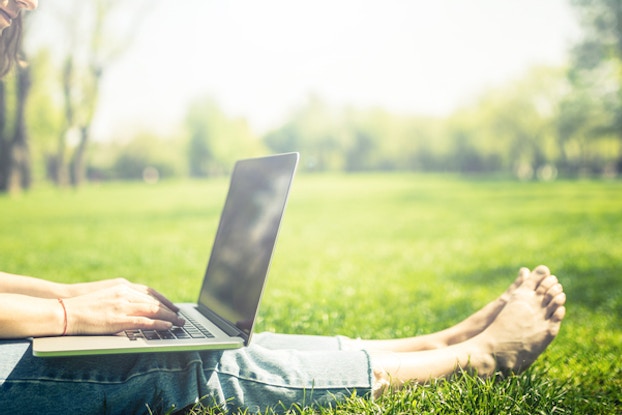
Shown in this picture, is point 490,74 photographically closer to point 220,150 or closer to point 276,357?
point 220,150

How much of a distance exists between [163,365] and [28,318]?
429 mm

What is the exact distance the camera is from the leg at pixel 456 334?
2545 mm

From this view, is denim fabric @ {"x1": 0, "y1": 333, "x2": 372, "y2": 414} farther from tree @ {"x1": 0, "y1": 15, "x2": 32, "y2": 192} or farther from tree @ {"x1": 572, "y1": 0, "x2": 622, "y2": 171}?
tree @ {"x1": 572, "y1": 0, "x2": 622, "y2": 171}

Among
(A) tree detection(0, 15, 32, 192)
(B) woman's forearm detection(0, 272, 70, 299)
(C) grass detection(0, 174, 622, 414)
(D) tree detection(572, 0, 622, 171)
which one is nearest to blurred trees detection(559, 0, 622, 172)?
(D) tree detection(572, 0, 622, 171)

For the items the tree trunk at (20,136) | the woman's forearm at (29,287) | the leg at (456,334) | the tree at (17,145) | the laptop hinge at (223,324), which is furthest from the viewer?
the tree trunk at (20,136)

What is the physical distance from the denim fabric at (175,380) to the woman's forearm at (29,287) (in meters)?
0.49

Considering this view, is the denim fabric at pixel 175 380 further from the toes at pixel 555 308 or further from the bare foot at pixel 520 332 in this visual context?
the toes at pixel 555 308

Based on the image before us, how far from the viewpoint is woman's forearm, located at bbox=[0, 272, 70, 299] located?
2.28 metres

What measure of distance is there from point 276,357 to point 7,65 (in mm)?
1792

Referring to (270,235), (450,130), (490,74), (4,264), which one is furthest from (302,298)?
(450,130)

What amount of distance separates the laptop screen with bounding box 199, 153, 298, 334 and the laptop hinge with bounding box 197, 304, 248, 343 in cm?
2

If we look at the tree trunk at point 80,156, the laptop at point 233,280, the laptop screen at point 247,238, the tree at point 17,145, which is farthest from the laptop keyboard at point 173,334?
the tree trunk at point 80,156

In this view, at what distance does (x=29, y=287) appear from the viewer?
7.62 feet

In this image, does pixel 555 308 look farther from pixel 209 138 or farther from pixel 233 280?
pixel 209 138
